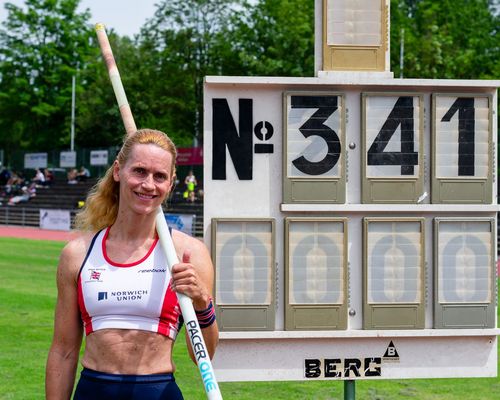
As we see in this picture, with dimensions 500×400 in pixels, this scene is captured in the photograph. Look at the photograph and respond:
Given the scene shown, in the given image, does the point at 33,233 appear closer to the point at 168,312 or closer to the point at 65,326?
Answer: the point at 65,326

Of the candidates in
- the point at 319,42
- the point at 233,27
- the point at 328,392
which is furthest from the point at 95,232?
the point at 233,27

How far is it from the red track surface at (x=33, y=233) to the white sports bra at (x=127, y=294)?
32.3m

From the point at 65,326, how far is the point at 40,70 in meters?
69.6

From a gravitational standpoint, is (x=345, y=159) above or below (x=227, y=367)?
above

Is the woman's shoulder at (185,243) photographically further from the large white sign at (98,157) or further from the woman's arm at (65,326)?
the large white sign at (98,157)

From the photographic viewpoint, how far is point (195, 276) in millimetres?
3869

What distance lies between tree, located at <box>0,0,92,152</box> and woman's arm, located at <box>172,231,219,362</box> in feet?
218

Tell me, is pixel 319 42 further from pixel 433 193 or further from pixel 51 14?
pixel 51 14

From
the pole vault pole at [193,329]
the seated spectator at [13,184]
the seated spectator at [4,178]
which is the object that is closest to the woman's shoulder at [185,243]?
the pole vault pole at [193,329]

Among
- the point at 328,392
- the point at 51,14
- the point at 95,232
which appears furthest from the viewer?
the point at 51,14

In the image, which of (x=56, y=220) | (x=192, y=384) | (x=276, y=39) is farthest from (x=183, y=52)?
(x=192, y=384)

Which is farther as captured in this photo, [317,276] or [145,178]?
[317,276]

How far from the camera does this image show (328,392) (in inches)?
379

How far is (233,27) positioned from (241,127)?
53553mm
